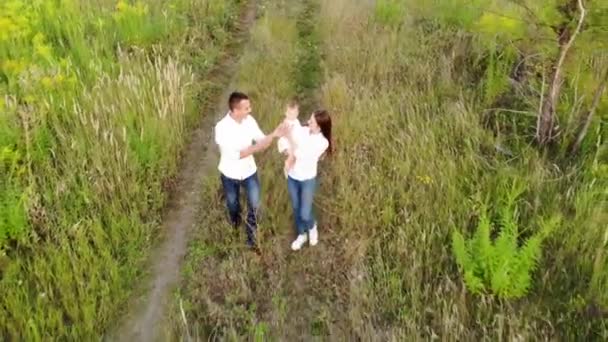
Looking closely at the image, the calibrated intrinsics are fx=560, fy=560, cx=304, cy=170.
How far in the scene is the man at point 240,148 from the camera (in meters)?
4.96

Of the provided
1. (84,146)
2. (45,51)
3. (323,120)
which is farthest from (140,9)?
(323,120)

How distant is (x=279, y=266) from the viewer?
530cm

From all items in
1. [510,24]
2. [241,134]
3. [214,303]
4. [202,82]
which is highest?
[510,24]

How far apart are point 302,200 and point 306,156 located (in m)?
0.47

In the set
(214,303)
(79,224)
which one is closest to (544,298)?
(214,303)

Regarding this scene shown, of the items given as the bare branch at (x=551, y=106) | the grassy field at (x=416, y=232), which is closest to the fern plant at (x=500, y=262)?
the grassy field at (x=416, y=232)

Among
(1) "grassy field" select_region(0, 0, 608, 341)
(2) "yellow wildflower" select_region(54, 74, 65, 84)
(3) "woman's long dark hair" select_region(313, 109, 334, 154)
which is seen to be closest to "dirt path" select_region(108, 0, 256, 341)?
(1) "grassy field" select_region(0, 0, 608, 341)

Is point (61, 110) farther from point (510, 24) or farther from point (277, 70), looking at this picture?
point (510, 24)

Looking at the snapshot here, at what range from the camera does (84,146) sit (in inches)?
242

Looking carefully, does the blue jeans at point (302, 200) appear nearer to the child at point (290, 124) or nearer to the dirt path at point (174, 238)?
the child at point (290, 124)

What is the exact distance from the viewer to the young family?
196 inches

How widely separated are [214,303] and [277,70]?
4569 millimetres

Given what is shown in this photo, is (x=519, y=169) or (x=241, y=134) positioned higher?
(x=241, y=134)

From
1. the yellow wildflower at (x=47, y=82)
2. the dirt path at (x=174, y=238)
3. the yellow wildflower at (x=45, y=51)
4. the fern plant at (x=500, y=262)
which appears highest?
the yellow wildflower at (x=45, y=51)
